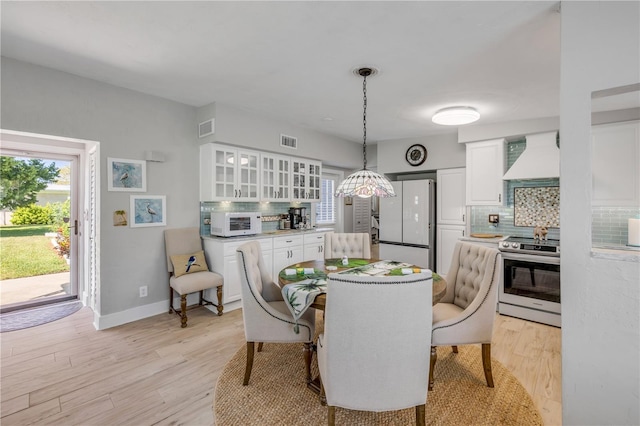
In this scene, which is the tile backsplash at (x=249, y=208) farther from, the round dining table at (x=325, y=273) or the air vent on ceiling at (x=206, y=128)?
the round dining table at (x=325, y=273)

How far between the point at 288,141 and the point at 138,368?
11.2 ft

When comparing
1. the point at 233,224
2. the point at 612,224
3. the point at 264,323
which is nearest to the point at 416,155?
the point at 612,224

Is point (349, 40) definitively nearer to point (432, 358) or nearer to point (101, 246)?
point (432, 358)

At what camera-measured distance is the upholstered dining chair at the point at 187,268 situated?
11.3ft

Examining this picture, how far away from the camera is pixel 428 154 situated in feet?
17.2

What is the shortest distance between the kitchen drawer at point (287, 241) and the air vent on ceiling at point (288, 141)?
1.41 meters

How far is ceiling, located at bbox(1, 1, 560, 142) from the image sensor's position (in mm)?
1974

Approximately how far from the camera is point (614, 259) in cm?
158

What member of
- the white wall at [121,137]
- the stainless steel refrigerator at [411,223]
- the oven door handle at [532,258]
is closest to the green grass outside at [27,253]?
the white wall at [121,137]

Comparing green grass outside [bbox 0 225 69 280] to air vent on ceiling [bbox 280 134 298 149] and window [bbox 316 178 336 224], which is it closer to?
air vent on ceiling [bbox 280 134 298 149]

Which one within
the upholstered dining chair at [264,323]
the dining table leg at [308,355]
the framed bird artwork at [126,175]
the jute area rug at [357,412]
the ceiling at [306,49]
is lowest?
the jute area rug at [357,412]

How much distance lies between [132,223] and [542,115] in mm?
→ 5249

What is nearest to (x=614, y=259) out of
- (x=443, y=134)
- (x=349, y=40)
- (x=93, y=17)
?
(x=349, y=40)

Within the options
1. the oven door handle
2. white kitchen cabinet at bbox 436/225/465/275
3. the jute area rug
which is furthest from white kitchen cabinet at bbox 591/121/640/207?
the jute area rug
